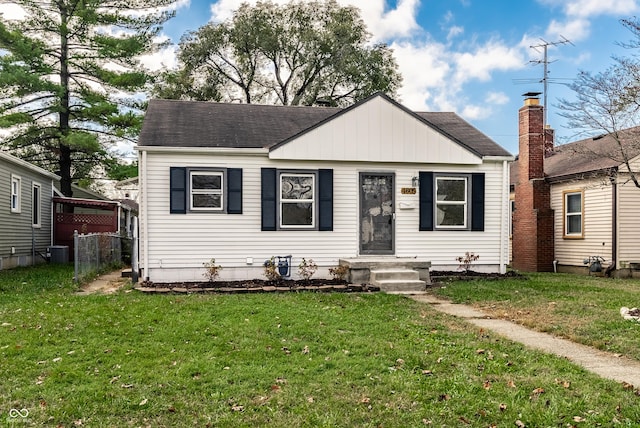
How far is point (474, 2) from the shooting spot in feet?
55.5

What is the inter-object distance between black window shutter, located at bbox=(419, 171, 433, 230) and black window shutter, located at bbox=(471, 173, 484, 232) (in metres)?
1.04

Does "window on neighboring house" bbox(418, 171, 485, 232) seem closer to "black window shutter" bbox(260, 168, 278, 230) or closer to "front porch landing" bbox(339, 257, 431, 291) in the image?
"front porch landing" bbox(339, 257, 431, 291)

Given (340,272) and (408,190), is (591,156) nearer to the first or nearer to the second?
(408,190)

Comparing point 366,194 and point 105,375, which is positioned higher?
point 366,194

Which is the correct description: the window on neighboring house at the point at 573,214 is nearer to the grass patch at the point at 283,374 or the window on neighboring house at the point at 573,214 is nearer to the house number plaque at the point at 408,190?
the house number plaque at the point at 408,190

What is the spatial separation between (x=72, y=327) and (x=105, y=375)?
2.10 meters

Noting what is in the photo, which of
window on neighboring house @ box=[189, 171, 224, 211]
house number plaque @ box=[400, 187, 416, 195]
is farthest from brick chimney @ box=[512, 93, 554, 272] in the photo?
window on neighboring house @ box=[189, 171, 224, 211]

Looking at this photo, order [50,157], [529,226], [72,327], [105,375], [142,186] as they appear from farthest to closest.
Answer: [50,157]
[529,226]
[142,186]
[72,327]
[105,375]

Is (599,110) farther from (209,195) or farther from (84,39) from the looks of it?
(84,39)

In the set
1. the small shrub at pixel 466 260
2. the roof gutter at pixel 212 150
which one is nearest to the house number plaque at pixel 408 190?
the small shrub at pixel 466 260

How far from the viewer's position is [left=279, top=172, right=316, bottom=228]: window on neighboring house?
37.5 feet

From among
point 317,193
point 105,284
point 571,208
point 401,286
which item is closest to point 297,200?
point 317,193

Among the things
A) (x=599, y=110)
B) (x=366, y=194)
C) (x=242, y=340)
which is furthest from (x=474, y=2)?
(x=242, y=340)

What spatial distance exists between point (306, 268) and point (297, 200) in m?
1.51
